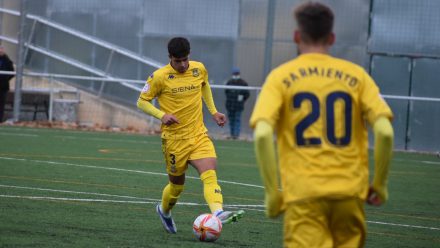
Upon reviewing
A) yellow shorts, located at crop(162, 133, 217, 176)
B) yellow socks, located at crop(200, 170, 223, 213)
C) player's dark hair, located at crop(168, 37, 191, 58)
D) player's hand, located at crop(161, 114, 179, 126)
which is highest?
player's dark hair, located at crop(168, 37, 191, 58)

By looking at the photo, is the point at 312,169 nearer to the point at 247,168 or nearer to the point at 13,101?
the point at 247,168

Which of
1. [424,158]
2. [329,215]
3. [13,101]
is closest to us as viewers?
[329,215]

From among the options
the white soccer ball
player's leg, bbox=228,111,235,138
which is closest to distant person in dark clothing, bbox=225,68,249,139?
player's leg, bbox=228,111,235,138

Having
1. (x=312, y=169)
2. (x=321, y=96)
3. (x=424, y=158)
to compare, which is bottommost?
(x=424, y=158)

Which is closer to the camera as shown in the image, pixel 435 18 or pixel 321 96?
pixel 321 96

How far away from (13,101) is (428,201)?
15.8 metres

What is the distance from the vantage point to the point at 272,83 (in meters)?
5.25

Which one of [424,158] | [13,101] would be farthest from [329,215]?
[13,101]

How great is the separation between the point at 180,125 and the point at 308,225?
5.27m

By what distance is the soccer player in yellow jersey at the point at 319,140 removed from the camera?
16.8 feet

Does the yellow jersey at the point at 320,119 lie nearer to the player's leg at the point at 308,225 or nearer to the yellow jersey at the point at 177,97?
the player's leg at the point at 308,225

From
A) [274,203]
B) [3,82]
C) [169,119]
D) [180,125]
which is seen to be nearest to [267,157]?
[274,203]

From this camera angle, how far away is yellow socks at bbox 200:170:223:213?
387 inches

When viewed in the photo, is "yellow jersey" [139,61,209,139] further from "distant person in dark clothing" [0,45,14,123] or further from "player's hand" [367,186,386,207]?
"distant person in dark clothing" [0,45,14,123]
